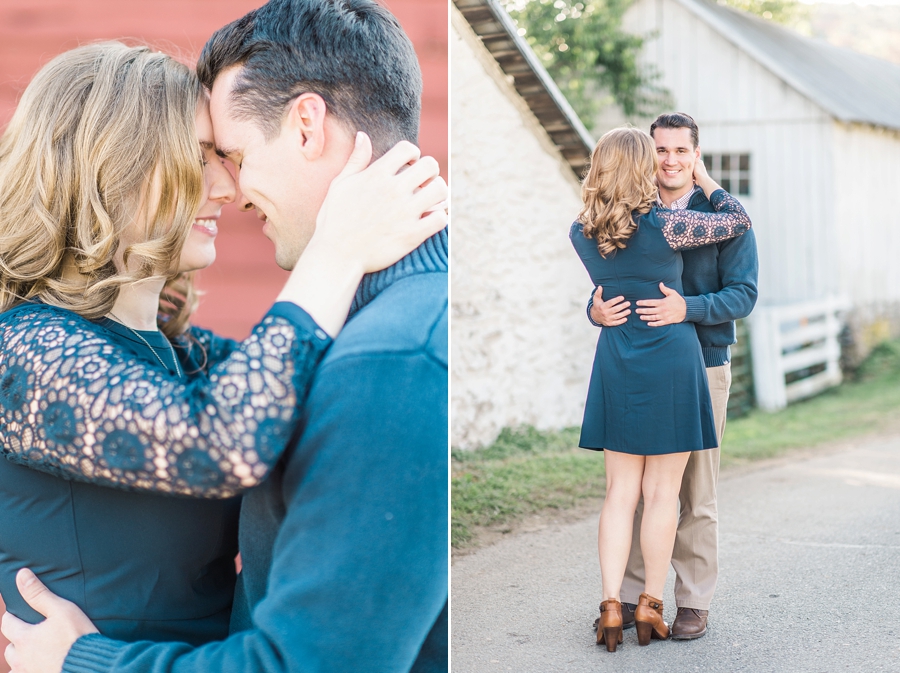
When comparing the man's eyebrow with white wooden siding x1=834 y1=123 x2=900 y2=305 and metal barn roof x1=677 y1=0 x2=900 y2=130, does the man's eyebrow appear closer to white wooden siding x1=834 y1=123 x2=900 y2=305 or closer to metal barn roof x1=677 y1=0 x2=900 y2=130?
metal barn roof x1=677 y1=0 x2=900 y2=130

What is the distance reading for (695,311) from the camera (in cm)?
196

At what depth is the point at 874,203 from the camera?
8094 millimetres

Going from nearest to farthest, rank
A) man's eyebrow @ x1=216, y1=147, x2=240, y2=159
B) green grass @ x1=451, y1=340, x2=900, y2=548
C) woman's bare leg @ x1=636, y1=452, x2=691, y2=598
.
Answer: man's eyebrow @ x1=216, y1=147, x2=240, y2=159 → woman's bare leg @ x1=636, y1=452, x2=691, y2=598 → green grass @ x1=451, y1=340, x2=900, y2=548

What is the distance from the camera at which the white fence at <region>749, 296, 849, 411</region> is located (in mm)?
4148

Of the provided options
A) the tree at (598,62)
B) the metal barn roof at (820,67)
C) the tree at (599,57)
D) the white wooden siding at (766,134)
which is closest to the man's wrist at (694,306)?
the white wooden siding at (766,134)

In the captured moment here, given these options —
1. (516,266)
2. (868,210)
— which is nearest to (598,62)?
(868,210)

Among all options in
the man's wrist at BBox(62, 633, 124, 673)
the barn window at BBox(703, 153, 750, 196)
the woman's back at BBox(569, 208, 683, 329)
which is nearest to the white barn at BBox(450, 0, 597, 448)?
the woman's back at BBox(569, 208, 683, 329)

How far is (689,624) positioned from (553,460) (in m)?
0.90

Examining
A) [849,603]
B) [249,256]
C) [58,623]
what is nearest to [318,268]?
[58,623]

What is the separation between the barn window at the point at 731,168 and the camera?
8945 millimetres

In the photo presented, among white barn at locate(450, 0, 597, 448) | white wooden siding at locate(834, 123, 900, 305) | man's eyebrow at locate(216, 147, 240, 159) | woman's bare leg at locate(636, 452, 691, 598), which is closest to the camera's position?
man's eyebrow at locate(216, 147, 240, 159)

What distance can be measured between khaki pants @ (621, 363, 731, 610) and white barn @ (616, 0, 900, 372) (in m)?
5.67

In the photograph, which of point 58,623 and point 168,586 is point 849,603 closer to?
point 168,586

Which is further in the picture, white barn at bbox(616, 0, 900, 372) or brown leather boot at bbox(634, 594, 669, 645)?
white barn at bbox(616, 0, 900, 372)
